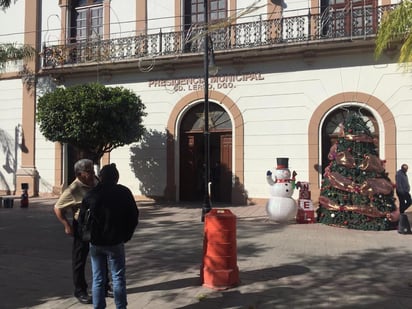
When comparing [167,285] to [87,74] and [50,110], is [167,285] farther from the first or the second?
[87,74]

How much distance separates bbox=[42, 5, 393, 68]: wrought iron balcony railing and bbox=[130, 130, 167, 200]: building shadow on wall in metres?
3.12

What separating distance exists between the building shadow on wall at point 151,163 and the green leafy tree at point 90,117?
251 centimetres

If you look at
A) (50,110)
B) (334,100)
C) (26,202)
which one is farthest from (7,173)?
(334,100)

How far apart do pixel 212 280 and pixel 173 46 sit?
12.2 m

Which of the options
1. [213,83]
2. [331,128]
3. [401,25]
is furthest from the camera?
[213,83]

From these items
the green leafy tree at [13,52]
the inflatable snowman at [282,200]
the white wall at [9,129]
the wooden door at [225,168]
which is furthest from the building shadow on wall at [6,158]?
the inflatable snowman at [282,200]

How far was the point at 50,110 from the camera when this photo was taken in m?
14.2

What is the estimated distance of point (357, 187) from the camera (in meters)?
10.9

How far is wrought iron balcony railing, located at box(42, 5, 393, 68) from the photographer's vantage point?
48.0 ft

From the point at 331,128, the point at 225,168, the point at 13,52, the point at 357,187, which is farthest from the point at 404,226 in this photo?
the point at 13,52

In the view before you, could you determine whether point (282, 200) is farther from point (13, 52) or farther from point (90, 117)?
point (13, 52)

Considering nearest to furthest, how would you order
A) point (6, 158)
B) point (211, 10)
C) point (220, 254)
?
1. point (220, 254)
2. point (211, 10)
3. point (6, 158)

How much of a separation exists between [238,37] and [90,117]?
234 inches

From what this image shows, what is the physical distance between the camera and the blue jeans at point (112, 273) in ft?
15.4
